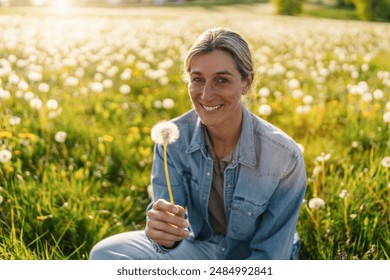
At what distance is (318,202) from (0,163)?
196cm

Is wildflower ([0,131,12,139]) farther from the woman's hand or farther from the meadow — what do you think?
the woman's hand

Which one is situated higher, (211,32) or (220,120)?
(211,32)

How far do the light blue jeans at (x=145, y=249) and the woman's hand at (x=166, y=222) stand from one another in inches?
16.5

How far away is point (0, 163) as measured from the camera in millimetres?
3154

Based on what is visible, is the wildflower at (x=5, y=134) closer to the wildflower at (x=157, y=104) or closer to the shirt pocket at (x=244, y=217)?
the wildflower at (x=157, y=104)

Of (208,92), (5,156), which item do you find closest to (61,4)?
(5,156)

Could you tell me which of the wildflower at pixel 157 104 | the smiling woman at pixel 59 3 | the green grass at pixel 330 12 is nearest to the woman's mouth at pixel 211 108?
the wildflower at pixel 157 104

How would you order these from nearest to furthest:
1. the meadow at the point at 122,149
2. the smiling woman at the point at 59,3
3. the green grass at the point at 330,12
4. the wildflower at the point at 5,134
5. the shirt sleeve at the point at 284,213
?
the shirt sleeve at the point at 284,213 < the meadow at the point at 122,149 < the wildflower at the point at 5,134 < the smiling woman at the point at 59,3 < the green grass at the point at 330,12

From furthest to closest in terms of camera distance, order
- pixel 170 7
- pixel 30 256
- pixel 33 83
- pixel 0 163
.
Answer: pixel 170 7 < pixel 33 83 < pixel 0 163 < pixel 30 256

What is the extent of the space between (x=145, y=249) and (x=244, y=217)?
1.70 feet

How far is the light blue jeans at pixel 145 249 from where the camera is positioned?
2404mm

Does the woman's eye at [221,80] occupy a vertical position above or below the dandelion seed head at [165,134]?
above
